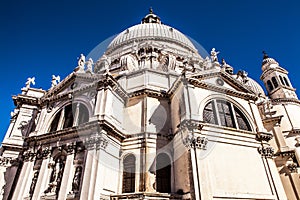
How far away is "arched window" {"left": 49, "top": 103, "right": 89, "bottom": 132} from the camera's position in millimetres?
17516

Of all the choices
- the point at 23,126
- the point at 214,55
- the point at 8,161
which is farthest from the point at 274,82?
the point at 8,161

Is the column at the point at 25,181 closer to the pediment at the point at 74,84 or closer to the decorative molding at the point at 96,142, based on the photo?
the decorative molding at the point at 96,142

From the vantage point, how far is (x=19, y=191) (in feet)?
51.2

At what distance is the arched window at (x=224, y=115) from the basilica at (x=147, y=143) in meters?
0.09

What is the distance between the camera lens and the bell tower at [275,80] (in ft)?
111

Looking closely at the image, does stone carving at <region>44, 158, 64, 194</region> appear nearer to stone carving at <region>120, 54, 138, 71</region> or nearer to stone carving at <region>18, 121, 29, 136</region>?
stone carving at <region>18, 121, 29, 136</region>

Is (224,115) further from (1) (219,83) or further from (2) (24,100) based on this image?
(2) (24,100)

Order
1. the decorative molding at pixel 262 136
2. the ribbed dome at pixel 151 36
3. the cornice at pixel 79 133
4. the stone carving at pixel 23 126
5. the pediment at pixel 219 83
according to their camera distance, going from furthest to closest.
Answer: the ribbed dome at pixel 151 36, the stone carving at pixel 23 126, the pediment at pixel 219 83, the decorative molding at pixel 262 136, the cornice at pixel 79 133

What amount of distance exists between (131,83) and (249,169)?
12330 millimetres

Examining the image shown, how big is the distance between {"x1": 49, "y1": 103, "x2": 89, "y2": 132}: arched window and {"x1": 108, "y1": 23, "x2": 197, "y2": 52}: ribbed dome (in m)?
14.8

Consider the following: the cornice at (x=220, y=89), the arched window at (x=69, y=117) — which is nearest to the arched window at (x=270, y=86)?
the cornice at (x=220, y=89)

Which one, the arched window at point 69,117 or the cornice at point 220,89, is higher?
the cornice at point 220,89

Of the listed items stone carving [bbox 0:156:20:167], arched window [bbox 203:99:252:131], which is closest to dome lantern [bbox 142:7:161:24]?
arched window [bbox 203:99:252:131]

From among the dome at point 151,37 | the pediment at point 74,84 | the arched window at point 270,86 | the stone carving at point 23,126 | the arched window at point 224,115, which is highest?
the dome at point 151,37
